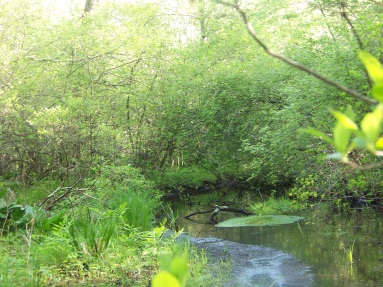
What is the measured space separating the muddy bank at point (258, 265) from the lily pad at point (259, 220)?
224 cm

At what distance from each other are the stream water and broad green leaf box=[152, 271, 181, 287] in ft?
19.2

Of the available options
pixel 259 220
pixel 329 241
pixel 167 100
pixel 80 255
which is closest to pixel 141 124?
pixel 167 100

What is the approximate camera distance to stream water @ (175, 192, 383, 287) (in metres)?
6.68

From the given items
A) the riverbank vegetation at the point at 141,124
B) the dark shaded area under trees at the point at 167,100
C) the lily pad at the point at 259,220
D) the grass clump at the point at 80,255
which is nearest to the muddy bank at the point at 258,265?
the grass clump at the point at 80,255

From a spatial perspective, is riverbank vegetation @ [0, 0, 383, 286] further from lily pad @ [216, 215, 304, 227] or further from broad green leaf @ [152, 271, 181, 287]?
broad green leaf @ [152, 271, 181, 287]

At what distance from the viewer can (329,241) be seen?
28.8 ft

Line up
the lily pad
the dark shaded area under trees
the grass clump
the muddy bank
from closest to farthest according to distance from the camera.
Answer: the grass clump < the muddy bank < the dark shaded area under trees < the lily pad

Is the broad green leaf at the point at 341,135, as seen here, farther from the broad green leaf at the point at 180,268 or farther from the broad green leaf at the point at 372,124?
the broad green leaf at the point at 180,268

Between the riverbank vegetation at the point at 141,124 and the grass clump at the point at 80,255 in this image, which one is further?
the riverbank vegetation at the point at 141,124

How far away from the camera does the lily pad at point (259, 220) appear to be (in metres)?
11.0

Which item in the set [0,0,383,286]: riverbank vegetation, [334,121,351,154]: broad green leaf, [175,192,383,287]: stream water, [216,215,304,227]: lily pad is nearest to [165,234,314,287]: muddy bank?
[175,192,383,287]: stream water

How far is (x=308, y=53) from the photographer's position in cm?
1090

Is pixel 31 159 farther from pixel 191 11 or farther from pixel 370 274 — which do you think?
pixel 191 11

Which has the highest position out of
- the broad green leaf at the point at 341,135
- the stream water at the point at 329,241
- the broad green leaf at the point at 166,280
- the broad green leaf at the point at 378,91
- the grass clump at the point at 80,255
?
the broad green leaf at the point at 378,91
